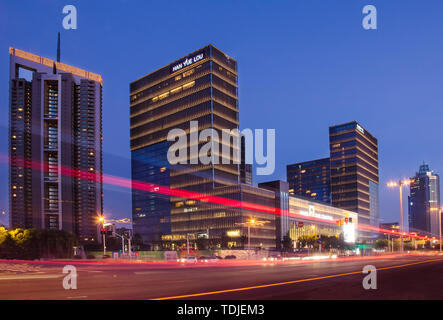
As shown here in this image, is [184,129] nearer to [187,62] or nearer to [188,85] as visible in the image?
[188,85]

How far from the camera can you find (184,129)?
163250 mm

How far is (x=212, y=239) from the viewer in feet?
446

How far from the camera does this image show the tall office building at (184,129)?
15212 cm

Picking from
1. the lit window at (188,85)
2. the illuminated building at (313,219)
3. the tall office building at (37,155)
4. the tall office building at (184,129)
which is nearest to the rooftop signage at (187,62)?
the tall office building at (184,129)

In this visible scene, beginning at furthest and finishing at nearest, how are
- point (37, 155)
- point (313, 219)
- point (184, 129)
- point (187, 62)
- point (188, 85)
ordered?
point (37, 155) → point (313, 219) → point (187, 62) → point (188, 85) → point (184, 129)

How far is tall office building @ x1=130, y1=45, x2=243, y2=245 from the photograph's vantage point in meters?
152

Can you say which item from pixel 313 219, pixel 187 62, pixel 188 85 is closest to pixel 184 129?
pixel 188 85

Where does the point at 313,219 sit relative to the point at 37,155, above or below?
below

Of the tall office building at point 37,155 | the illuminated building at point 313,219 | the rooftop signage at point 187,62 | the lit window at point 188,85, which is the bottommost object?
the illuminated building at point 313,219

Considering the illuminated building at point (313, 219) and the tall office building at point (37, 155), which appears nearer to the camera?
the illuminated building at point (313, 219)

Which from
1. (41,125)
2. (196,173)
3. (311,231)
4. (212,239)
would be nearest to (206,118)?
(196,173)

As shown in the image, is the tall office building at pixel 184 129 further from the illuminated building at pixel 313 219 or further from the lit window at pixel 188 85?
the illuminated building at pixel 313 219
